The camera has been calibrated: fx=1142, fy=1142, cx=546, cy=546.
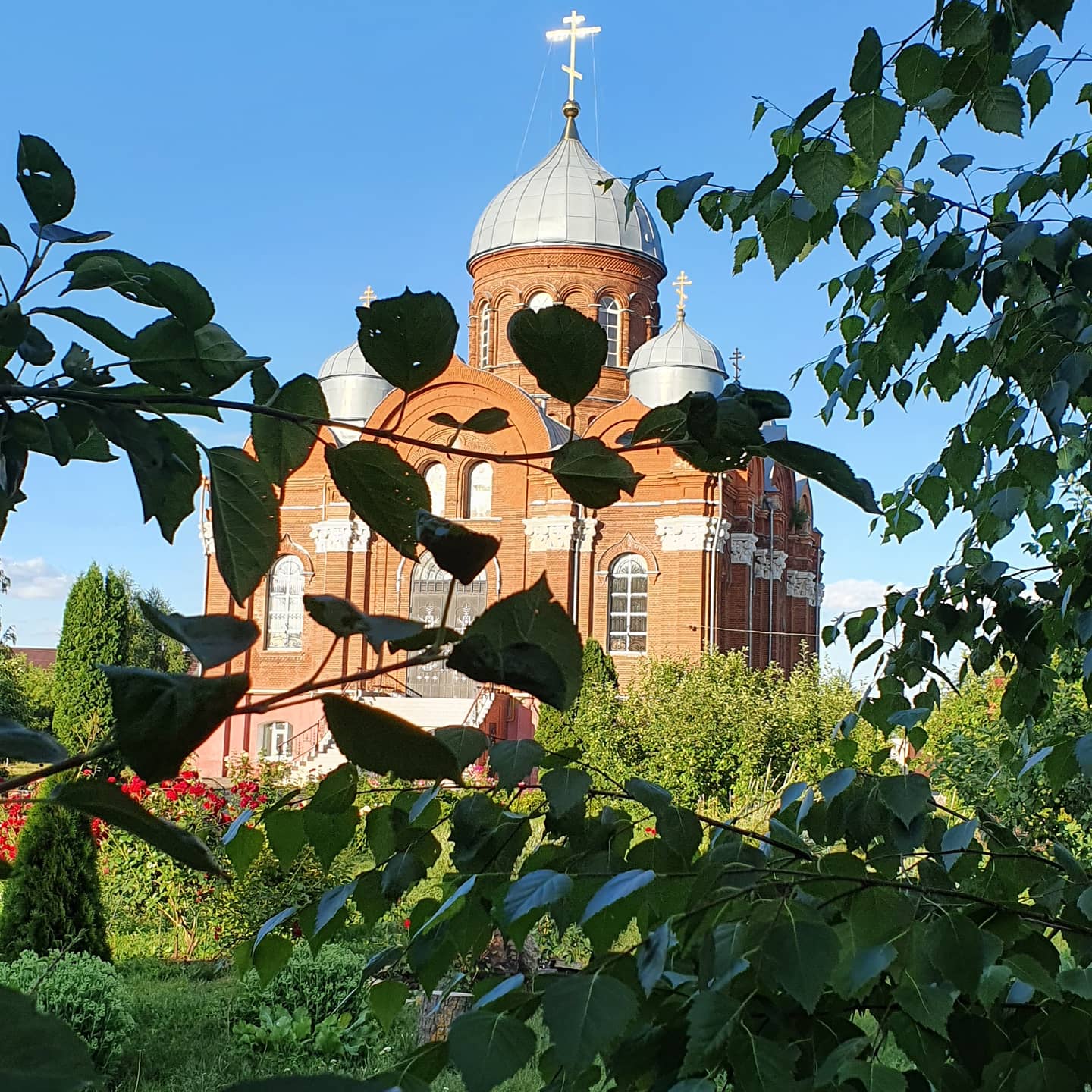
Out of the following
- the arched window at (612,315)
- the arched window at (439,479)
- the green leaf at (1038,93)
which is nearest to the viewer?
the green leaf at (1038,93)

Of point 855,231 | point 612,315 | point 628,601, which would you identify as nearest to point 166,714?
point 855,231

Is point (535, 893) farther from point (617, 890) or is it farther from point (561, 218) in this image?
point (561, 218)

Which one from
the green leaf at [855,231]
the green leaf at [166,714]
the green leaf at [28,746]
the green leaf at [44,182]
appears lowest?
the green leaf at [28,746]

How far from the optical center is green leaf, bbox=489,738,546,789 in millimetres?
945

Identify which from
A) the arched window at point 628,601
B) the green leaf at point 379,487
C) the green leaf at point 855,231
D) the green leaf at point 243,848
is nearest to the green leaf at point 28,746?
the green leaf at point 379,487

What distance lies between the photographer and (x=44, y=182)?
57 cm

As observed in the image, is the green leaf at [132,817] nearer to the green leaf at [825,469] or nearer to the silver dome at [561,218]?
the green leaf at [825,469]

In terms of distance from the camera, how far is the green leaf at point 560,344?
52 centimetres

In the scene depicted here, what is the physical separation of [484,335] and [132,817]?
19686 mm

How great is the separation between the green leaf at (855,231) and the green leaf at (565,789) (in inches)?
41.5

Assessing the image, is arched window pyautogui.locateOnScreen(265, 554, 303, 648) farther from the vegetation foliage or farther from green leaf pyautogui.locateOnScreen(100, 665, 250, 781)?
green leaf pyautogui.locateOnScreen(100, 665, 250, 781)

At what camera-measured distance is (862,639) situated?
78.5 inches

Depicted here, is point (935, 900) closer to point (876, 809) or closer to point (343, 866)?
point (876, 809)

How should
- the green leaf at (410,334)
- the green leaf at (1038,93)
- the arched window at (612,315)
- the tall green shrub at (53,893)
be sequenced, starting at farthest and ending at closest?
the arched window at (612,315) < the tall green shrub at (53,893) < the green leaf at (1038,93) < the green leaf at (410,334)
